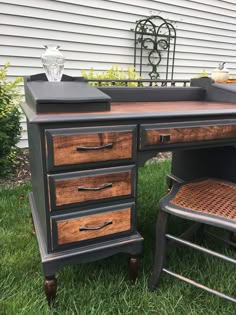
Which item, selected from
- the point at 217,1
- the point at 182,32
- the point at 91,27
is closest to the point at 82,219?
the point at 91,27

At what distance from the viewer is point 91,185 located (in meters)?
1.20

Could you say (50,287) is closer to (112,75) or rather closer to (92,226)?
(92,226)

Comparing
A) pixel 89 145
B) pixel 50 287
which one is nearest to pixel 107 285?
pixel 50 287

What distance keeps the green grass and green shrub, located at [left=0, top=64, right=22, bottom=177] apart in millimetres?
923

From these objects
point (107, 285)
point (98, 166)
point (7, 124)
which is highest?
point (98, 166)

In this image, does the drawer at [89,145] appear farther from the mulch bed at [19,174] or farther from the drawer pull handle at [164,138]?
the mulch bed at [19,174]

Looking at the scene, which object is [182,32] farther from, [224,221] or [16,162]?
[224,221]

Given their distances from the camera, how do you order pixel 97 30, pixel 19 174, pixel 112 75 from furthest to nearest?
pixel 97 30
pixel 112 75
pixel 19 174

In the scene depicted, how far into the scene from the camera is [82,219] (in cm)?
122

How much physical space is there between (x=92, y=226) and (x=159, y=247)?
0.35m

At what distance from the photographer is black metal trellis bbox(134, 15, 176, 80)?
3832mm

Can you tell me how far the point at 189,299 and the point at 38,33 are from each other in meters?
2.88

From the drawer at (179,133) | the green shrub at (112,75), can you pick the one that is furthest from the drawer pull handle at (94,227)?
the green shrub at (112,75)

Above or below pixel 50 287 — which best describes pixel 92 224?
above
